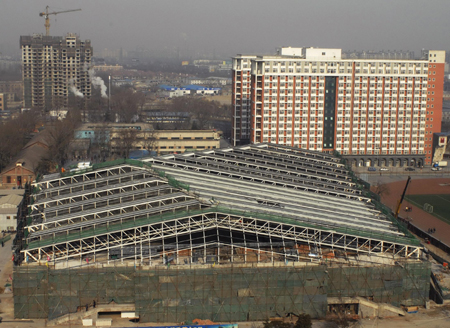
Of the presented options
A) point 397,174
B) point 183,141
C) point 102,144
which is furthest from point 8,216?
point 397,174

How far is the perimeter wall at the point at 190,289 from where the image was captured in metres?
20.8

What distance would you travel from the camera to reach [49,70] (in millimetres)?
93812

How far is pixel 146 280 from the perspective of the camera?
20.9 meters

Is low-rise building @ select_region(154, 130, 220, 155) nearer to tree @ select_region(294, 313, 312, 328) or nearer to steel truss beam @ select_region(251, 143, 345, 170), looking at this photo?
steel truss beam @ select_region(251, 143, 345, 170)

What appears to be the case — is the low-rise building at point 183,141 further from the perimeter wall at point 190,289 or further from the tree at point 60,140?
the perimeter wall at point 190,289

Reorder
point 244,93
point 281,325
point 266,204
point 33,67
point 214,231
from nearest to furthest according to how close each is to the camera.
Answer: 1. point 281,325
2. point 214,231
3. point 266,204
4. point 244,93
5. point 33,67

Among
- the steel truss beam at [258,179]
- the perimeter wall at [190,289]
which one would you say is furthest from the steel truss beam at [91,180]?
the perimeter wall at [190,289]

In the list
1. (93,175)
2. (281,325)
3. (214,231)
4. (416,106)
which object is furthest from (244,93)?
(281,325)

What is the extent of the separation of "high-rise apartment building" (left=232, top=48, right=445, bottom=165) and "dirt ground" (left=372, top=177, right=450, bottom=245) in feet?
19.0

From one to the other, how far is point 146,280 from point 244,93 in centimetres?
4131

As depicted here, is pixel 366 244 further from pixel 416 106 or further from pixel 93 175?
pixel 416 106

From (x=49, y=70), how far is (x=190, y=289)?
259 ft

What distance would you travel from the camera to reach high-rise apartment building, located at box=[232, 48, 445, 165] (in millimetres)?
51875

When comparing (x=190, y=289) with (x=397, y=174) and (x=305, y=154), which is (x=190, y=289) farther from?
(x=397, y=174)
